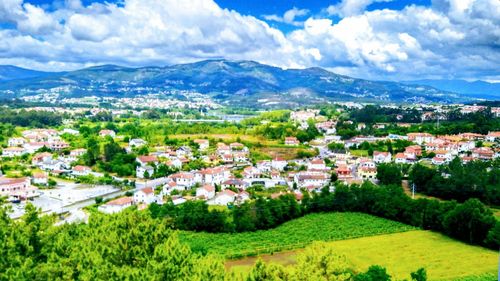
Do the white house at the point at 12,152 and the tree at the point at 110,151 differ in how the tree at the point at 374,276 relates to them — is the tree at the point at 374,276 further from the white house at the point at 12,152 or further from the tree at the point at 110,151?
the white house at the point at 12,152

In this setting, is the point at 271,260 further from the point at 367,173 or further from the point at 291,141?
the point at 291,141

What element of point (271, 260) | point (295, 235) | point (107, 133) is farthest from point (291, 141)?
point (271, 260)

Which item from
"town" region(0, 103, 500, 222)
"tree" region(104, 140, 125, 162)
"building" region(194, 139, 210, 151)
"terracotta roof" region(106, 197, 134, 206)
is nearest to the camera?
"terracotta roof" region(106, 197, 134, 206)

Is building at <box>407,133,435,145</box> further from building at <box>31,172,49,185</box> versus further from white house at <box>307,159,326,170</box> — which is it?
building at <box>31,172,49,185</box>

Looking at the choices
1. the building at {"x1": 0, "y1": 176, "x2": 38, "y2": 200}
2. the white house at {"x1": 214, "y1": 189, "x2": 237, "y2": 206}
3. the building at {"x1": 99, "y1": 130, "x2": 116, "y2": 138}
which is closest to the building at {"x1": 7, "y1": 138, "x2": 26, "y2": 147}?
the building at {"x1": 99, "y1": 130, "x2": 116, "y2": 138}

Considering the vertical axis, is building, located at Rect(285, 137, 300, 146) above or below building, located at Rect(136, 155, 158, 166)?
above

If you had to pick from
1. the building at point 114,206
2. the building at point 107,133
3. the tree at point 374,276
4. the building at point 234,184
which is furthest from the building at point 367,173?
the building at point 107,133
